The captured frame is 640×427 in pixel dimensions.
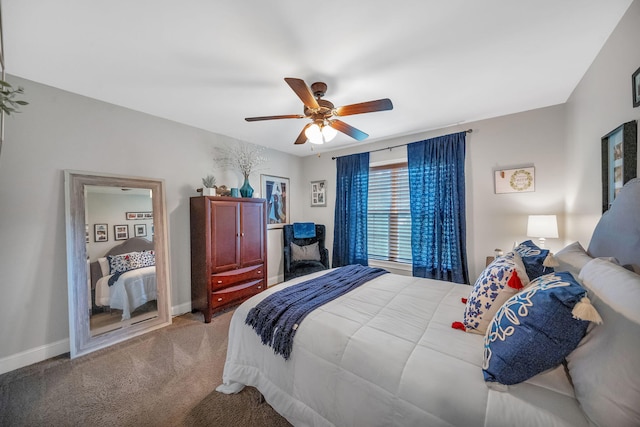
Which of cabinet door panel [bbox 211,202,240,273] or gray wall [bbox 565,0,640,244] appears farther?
cabinet door panel [bbox 211,202,240,273]

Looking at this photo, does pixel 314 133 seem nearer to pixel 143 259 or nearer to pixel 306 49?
pixel 306 49

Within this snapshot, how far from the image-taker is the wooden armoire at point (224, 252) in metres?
2.88

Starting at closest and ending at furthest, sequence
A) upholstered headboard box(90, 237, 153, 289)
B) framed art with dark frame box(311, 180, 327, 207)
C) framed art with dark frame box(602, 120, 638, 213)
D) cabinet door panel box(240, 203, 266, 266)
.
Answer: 1. framed art with dark frame box(602, 120, 638, 213)
2. upholstered headboard box(90, 237, 153, 289)
3. cabinet door panel box(240, 203, 266, 266)
4. framed art with dark frame box(311, 180, 327, 207)

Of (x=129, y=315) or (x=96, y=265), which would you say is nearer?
(x=96, y=265)

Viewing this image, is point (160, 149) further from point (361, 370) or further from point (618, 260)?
point (618, 260)

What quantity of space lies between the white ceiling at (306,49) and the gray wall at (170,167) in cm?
21

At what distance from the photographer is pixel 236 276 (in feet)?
10.1

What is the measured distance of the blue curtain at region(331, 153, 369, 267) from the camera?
390 centimetres

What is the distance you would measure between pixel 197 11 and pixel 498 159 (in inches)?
132

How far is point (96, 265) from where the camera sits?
2.35 metres

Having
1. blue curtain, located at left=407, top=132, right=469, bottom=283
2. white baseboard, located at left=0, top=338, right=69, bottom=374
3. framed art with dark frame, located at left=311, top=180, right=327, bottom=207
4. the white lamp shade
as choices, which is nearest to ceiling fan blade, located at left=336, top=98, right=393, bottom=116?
blue curtain, located at left=407, top=132, right=469, bottom=283

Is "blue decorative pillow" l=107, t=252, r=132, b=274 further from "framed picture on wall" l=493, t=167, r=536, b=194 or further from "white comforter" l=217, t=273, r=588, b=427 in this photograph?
"framed picture on wall" l=493, t=167, r=536, b=194

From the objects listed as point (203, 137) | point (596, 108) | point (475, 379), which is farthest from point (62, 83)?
point (596, 108)

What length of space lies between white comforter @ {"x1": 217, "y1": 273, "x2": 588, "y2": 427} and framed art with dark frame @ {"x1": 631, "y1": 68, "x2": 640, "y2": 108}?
152cm
